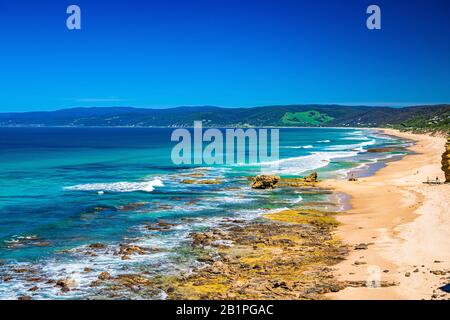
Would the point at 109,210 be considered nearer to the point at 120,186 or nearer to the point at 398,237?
the point at 120,186

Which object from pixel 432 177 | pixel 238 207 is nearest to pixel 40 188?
pixel 238 207

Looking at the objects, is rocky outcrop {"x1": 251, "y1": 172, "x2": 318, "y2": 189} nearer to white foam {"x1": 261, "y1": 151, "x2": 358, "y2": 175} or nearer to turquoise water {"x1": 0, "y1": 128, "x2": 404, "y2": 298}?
turquoise water {"x1": 0, "y1": 128, "x2": 404, "y2": 298}

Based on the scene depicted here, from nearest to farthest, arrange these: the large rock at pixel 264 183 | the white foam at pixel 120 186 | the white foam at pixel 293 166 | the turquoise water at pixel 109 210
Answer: the turquoise water at pixel 109 210 < the white foam at pixel 120 186 < the large rock at pixel 264 183 < the white foam at pixel 293 166

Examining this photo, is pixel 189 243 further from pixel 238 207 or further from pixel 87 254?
pixel 238 207

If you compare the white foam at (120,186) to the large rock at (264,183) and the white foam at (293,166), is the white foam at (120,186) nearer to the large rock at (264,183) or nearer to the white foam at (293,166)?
the large rock at (264,183)

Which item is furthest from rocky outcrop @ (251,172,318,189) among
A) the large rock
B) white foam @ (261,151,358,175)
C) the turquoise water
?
white foam @ (261,151,358,175)

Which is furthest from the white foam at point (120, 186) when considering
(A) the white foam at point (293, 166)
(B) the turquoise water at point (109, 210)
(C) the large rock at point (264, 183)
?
(A) the white foam at point (293, 166)

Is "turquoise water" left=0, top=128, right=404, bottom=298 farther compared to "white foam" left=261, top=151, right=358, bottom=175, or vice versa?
"white foam" left=261, top=151, right=358, bottom=175
